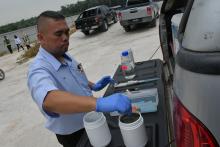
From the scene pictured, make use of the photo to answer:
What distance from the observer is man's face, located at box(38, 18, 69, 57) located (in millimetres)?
2246

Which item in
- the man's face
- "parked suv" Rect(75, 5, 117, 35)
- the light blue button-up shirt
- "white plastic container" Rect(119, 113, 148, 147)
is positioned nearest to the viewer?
"white plastic container" Rect(119, 113, 148, 147)

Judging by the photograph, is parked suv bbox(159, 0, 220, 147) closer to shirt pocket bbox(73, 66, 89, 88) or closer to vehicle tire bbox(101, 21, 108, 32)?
shirt pocket bbox(73, 66, 89, 88)

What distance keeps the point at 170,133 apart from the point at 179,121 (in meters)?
0.67

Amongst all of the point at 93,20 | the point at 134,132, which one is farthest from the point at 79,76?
the point at 93,20

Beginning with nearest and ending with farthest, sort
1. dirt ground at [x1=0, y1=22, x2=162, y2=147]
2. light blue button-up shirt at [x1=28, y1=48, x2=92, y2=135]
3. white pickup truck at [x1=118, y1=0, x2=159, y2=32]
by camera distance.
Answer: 1. light blue button-up shirt at [x1=28, y1=48, x2=92, y2=135]
2. dirt ground at [x1=0, y1=22, x2=162, y2=147]
3. white pickup truck at [x1=118, y1=0, x2=159, y2=32]

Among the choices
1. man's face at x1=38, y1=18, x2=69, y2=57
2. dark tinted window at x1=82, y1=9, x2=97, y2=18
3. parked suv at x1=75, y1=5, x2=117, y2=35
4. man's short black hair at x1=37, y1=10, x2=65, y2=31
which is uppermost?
man's short black hair at x1=37, y1=10, x2=65, y2=31

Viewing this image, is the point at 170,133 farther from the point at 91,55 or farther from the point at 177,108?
the point at 91,55

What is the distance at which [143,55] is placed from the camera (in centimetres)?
859

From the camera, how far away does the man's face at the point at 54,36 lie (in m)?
2.25

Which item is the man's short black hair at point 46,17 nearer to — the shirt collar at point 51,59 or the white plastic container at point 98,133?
Result: the shirt collar at point 51,59

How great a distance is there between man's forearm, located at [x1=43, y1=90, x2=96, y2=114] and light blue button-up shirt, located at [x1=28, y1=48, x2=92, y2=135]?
0.08 metres

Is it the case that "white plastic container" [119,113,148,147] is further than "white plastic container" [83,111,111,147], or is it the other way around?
"white plastic container" [83,111,111,147]

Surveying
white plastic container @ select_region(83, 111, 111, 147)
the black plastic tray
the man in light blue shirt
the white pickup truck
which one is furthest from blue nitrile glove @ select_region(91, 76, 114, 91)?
the white pickup truck

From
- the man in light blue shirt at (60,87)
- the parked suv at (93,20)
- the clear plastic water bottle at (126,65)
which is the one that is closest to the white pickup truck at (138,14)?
the parked suv at (93,20)
